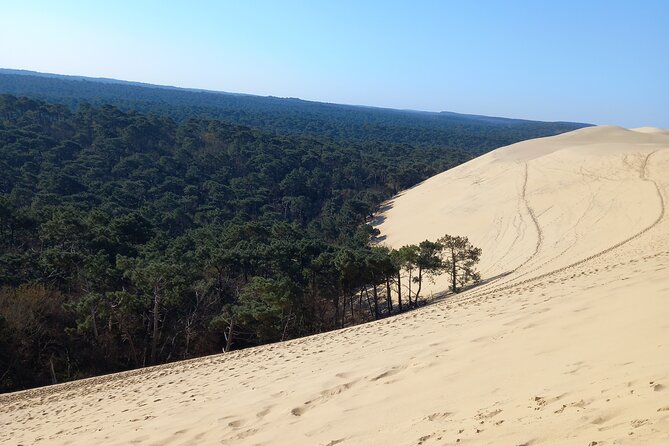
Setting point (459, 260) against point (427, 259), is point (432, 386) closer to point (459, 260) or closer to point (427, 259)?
point (427, 259)

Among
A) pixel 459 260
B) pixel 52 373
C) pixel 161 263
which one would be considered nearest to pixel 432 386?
pixel 52 373

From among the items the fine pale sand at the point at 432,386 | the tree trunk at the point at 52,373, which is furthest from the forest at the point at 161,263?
the fine pale sand at the point at 432,386

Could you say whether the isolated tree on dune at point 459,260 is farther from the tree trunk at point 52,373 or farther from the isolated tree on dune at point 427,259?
the tree trunk at point 52,373

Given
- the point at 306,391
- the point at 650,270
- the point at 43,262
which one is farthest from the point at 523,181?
the point at 306,391

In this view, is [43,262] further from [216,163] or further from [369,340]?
[216,163]

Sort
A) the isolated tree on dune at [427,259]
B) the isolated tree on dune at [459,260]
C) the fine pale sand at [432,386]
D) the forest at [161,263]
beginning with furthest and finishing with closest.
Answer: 1. the isolated tree on dune at [459,260]
2. the isolated tree on dune at [427,259]
3. the forest at [161,263]
4. the fine pale sand at [432,386]

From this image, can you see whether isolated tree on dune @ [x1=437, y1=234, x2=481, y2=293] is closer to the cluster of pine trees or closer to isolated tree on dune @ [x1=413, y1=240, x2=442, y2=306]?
isolated tree on dune @ [x1=413, y1=240, x2=442, y2=306]
